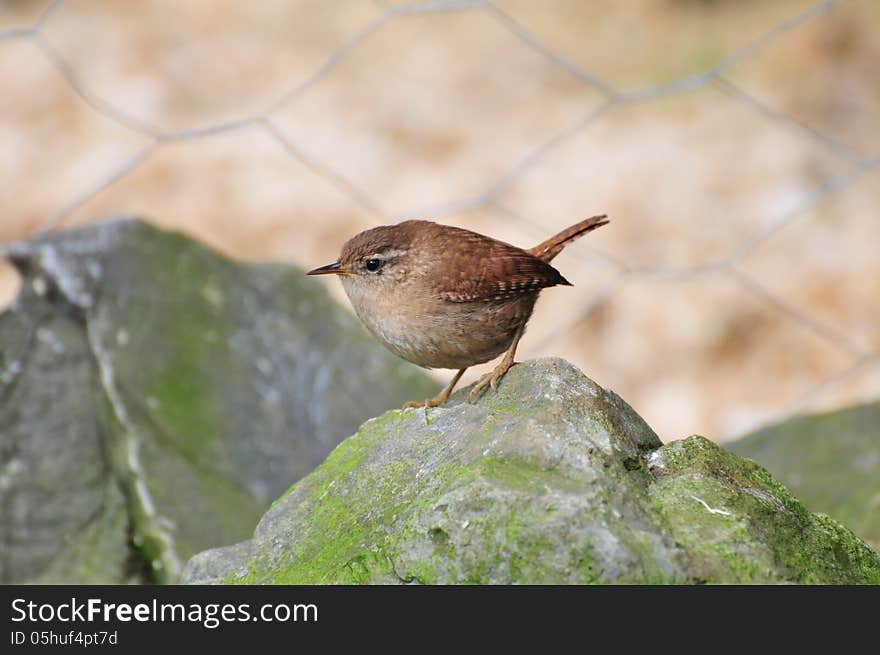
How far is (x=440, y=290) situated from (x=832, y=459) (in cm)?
130

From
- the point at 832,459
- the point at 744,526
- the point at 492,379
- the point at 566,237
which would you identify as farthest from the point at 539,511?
the point at 832,459

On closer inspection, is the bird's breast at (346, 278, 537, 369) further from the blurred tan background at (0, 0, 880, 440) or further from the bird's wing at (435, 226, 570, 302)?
the blurred tan background at (0, 0, 880, 440)

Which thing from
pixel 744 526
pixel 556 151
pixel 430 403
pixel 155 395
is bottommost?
pixel 556 151

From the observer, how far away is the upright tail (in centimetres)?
283

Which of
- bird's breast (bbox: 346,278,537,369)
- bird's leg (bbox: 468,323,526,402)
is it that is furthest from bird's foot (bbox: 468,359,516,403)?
bird's breast (bbox: 346,278,537,369)

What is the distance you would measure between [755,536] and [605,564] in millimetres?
264

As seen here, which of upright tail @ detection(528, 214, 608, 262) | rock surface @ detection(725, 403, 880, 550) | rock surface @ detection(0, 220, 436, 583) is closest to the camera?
upright tail @ detection(528, 214, 608, 262)

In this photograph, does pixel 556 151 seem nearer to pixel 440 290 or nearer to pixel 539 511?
pixel 440 290

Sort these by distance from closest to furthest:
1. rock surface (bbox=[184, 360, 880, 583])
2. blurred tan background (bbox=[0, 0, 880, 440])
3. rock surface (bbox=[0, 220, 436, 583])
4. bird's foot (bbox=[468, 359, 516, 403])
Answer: rock surface (bbox=[184, 360, 880, 583]) < bird's foot (bbox=[468, 359, 516, 403]) < rock surface (bbox=[0, 220, 436, 583]) < blurred tan background (bbox=[0, 0, 880, 440])

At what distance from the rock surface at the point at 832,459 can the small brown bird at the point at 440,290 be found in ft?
3.02

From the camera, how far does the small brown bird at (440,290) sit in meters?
2.61

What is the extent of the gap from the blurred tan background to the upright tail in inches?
71.6

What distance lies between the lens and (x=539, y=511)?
185cm

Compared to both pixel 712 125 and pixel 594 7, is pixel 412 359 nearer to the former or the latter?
pixel 712 125
